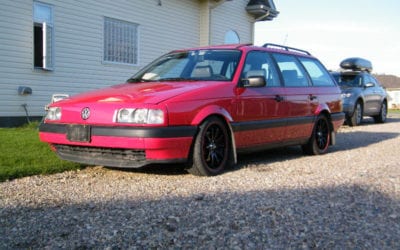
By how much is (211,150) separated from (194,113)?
1.75 feet

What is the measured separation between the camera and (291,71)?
7277mm

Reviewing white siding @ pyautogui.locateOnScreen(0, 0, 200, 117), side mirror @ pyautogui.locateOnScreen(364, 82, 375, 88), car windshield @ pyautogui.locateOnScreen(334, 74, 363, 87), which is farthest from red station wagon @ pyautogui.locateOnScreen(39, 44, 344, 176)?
side mirror @ pyautogui.locateOnScreen(364, 82, 375, 88)

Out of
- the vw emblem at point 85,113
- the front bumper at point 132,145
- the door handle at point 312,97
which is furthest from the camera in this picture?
the door handle at point 312,97

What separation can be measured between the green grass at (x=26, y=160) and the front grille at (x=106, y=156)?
33 cm

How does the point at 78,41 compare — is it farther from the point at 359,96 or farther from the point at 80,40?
the point at 359,96

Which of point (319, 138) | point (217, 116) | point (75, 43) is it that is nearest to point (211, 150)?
point (217, 116)

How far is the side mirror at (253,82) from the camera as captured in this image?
5.93 m

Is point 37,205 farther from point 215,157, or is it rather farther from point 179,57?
point 179,57

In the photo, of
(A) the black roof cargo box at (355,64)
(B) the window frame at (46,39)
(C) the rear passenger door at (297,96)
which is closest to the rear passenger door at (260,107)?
(C) the rear passenger door at (297,96)

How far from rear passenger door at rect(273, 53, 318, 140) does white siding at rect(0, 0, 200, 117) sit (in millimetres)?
6074

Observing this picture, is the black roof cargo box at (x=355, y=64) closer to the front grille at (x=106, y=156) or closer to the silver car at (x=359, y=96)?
the silver car at (x=359, y=96)

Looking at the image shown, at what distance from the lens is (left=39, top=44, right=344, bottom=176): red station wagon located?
494 centimetres

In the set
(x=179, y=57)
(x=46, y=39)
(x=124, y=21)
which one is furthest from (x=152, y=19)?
(x=179, y=57)

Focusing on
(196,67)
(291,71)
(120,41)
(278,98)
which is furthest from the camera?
(120,41)
